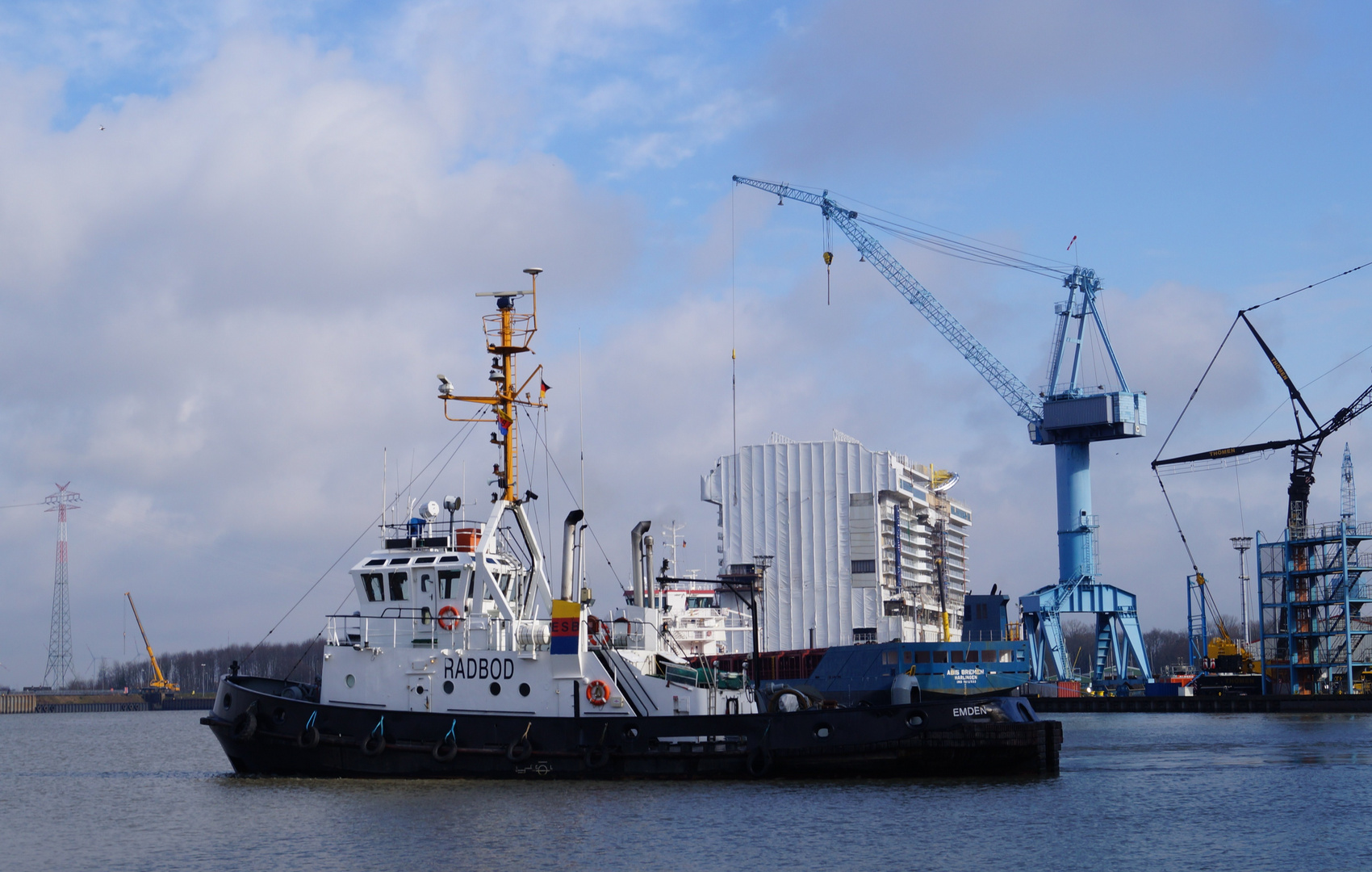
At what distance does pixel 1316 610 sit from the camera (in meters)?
79.6

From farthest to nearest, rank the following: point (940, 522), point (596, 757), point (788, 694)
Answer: point (940, 522)
point (788, 694)
point (596, 757)

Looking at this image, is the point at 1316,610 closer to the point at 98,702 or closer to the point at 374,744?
the point at 374,744

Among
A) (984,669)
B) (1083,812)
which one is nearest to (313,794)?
(1083,812)

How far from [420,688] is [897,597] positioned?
64.4 meters

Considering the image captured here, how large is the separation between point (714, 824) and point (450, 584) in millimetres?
9731

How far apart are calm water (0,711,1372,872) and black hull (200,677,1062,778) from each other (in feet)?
1.46

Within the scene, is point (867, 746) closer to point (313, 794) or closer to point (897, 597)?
point (313, 794)

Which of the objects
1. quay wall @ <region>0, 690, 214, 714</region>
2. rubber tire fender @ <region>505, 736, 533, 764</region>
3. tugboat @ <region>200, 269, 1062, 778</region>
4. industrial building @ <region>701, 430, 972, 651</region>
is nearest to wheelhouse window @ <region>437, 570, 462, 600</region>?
tugboat @ <region>200, 269, 1062, 778</region>

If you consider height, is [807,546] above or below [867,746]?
above

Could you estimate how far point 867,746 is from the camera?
30.8 m

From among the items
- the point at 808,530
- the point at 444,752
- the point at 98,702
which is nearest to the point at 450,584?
the point at 444,752

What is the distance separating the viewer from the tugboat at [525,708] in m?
30.7

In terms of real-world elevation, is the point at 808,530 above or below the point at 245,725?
above

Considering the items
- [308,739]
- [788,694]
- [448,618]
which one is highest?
[448,618]
